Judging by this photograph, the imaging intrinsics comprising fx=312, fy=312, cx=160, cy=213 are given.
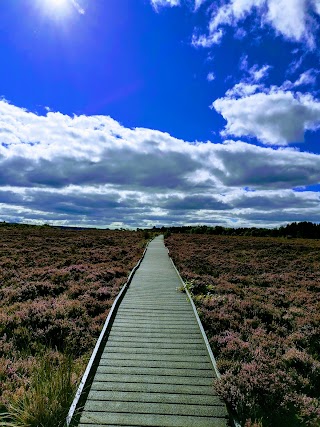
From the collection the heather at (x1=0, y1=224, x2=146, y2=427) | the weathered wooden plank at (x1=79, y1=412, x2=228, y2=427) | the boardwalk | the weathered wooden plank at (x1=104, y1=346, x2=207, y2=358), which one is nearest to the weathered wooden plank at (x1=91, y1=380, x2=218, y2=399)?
the boardwalk

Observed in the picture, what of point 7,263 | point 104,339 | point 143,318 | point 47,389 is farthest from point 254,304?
point 7,263

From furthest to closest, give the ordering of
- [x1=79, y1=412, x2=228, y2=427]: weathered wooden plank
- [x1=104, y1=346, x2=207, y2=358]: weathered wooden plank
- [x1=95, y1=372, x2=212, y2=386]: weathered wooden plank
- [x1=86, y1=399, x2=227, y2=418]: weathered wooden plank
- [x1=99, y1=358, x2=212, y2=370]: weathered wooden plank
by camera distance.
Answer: [x1=104, y1=346, x2=207, y2=358]: weathered wooden plank, [x1=99, y1=358, x2=212, y2=370]: weathered wooden plank, [x1=95, y1=372, x2=212, y2=386]: weathered wooden plank, [x1=86, y1=399, x2=227, y2=418]: weathered wooden plank, [x1=79, y1=412, x2=228, y2=427]: weathered wooden plank

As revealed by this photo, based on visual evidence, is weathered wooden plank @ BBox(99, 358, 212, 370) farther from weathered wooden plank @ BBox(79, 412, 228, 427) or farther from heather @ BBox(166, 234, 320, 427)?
weathered wooden plank @ BBox(79, 412, 228, 427)

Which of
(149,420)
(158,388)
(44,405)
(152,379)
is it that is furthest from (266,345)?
(44,405)

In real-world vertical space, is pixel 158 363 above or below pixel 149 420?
above

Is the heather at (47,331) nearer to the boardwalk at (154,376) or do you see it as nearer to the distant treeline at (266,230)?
the boardwalk at (154,376)

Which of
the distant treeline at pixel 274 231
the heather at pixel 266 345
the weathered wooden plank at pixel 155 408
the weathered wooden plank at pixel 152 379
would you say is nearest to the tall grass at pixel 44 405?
the weathered wooden plank at pixel 155 408

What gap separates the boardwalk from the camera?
586 centimetres

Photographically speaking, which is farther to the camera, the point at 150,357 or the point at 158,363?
the point at 150,357

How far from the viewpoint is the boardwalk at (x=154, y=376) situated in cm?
586

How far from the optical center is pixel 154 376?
23.6 ft

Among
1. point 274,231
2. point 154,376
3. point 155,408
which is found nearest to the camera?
point 155,408

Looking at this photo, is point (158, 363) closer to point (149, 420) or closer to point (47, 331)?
point (149, 420)

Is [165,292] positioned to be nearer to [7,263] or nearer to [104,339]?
[104,339]
